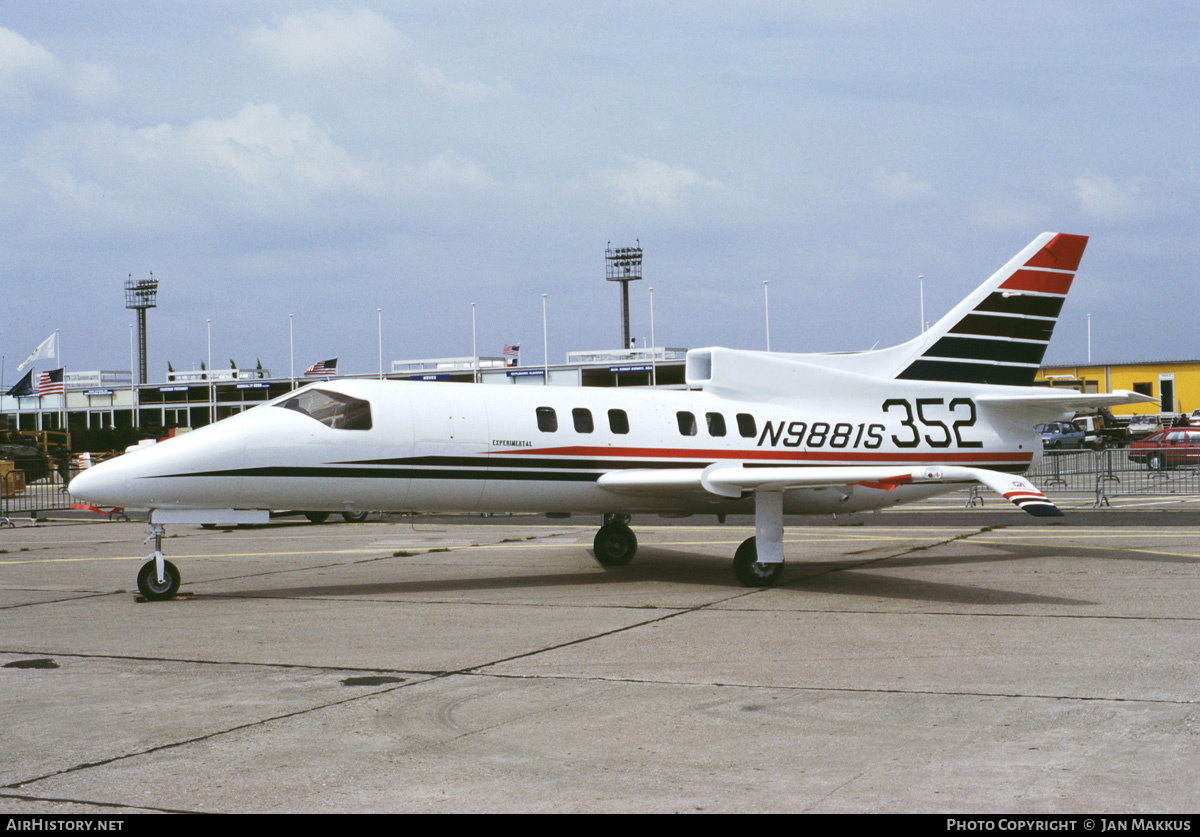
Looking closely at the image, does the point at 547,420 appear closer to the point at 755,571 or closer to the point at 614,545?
the point at 614,545

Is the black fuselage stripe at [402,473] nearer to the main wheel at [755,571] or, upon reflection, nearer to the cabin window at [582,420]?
the cabin window at [582,420]

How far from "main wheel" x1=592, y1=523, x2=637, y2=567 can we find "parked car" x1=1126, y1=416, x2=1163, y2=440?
174ft

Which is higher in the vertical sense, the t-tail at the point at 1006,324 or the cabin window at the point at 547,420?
the t-tail at the point at 1006,324

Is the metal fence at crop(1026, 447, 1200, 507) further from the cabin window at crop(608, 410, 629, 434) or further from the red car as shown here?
the cabin window at crop(608, 410, 629, 434)

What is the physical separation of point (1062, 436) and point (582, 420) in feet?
158

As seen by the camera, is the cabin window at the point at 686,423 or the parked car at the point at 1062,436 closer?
the cabin window at the point at 686,423

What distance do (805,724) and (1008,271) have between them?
41.4 feet

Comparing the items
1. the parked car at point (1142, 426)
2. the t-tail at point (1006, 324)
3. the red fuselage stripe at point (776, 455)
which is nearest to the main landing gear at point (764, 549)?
the red fuselage stripe at point (776, 455)

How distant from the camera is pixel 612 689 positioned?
8773mm

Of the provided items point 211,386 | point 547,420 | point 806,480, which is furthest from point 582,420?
point 211,386

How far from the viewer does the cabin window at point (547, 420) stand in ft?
51.2

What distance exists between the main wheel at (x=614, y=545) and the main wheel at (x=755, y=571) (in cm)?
297

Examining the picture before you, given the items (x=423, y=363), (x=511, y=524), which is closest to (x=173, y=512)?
(x=511, y=524)
